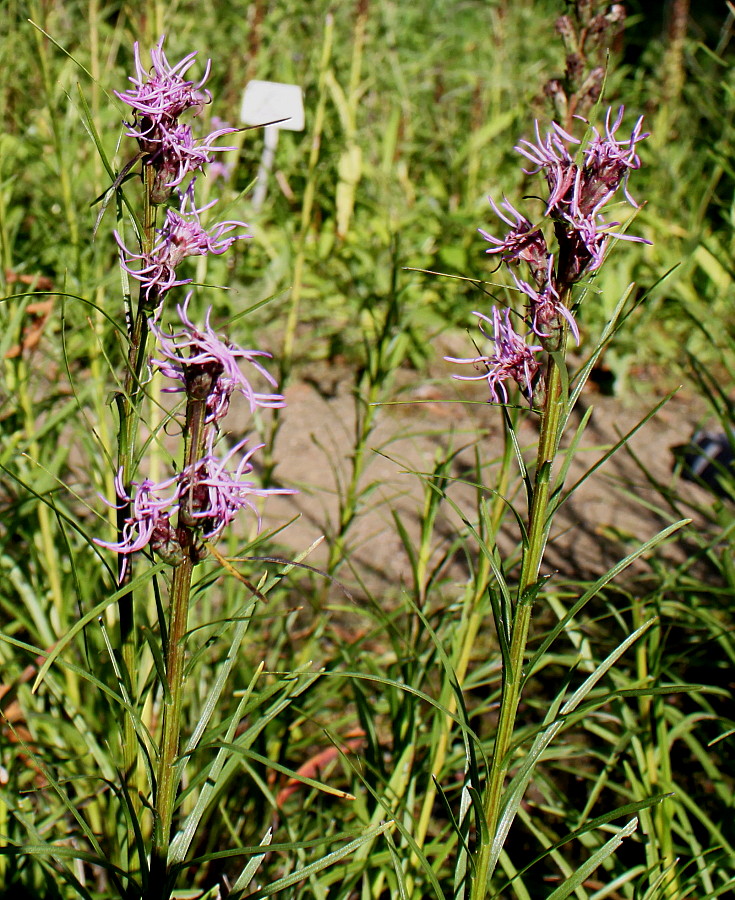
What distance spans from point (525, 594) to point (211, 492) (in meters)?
0.29

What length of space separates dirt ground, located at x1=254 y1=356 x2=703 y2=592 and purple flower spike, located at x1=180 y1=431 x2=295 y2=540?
1.31m

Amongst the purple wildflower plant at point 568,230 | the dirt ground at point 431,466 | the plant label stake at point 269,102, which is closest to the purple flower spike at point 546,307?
the purple wildflower plant at point 568,230

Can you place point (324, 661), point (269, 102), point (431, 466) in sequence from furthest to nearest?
1. point (431, 466)
2. point (269, 102)
3. point (324, 661)

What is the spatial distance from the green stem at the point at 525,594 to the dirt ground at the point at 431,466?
1.17m

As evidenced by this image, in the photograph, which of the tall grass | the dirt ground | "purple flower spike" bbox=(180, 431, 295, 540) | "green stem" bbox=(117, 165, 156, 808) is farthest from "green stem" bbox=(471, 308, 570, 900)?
the dirt ground

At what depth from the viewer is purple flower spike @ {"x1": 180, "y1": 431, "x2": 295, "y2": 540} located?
721 millimetres

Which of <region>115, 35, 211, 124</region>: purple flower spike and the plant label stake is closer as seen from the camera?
<region>115, 35, 211, 124</region>: purple flower spike

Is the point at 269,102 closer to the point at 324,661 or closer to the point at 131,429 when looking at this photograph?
the point at 324,661

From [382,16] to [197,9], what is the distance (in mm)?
1026

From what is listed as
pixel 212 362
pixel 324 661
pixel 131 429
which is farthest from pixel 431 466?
pixel 212 362

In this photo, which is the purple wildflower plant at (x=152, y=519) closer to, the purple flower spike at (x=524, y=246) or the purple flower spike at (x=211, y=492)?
the purple flower spike at (x=211, y=492)

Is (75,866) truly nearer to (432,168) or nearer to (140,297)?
(140,297)

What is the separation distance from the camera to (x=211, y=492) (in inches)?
28.5

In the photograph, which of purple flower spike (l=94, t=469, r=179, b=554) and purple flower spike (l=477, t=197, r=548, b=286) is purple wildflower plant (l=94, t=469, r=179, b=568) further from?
purple flower spike (l=477, t=197, r=548, b=286)
